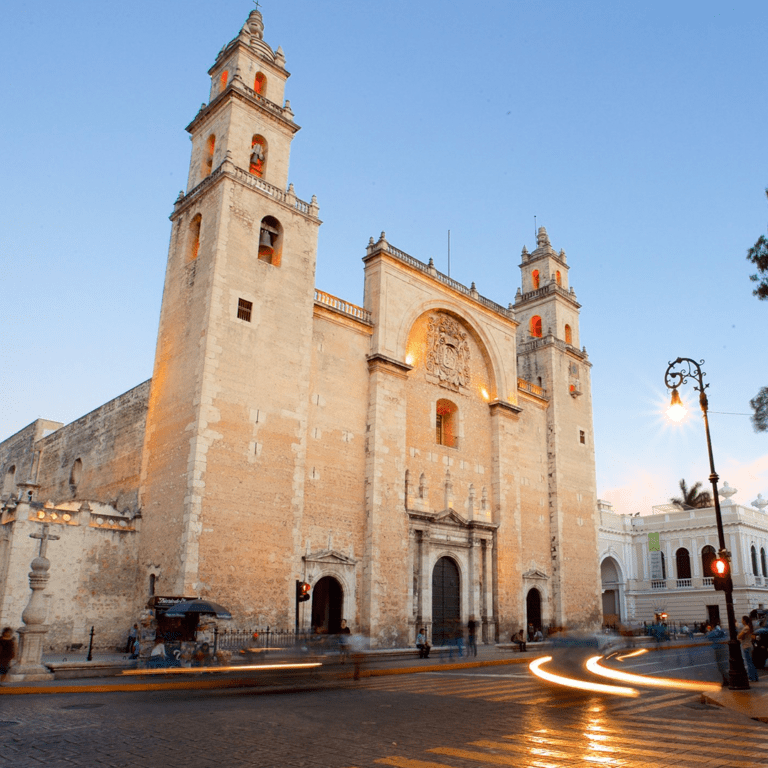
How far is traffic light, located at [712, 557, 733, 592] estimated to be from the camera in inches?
488

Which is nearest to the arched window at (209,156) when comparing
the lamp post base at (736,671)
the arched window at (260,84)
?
the arched window at (260,84)

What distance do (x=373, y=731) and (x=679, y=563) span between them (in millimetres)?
41303

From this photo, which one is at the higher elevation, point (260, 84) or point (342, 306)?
point (260, 84)

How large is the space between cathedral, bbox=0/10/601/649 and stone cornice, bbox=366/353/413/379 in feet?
0.27

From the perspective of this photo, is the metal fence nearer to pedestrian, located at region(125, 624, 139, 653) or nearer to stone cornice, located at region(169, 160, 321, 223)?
pedestrian, located at region(125, 624, 139, 653)

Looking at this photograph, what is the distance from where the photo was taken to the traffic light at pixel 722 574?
12383mm

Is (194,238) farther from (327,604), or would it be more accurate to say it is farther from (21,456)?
(21,456)

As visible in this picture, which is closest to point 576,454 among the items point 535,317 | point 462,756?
point 535,317

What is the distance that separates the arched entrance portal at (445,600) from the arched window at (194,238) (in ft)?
52.2

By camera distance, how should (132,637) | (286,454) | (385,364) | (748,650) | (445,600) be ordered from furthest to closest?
(445,600), (385,364), (286,454), (132,637), (748,650)

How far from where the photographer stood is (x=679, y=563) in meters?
43.6

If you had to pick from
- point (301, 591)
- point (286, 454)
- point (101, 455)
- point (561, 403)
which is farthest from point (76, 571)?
point (561, 403)

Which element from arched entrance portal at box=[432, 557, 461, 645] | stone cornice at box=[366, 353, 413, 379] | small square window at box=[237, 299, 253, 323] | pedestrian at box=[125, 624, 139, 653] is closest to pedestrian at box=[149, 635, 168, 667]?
pedestrian at box=[125, 624, 139, 653]

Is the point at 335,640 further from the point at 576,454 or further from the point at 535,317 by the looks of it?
the point at 535,317
